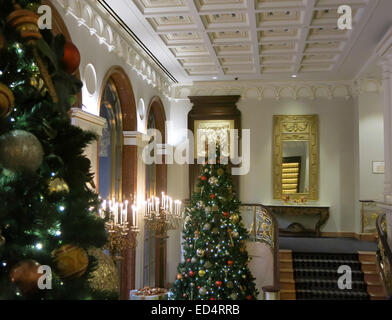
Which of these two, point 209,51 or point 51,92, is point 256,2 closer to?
point 209,51

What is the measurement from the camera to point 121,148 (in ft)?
26.1

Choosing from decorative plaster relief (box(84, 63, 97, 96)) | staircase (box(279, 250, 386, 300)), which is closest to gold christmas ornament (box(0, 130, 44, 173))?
decorative plaster relief (box(84, 63, 97, 96))

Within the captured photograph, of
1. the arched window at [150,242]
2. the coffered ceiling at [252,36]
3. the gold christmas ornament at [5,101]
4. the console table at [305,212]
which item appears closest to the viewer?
the gold christmas ornament at [5,101]

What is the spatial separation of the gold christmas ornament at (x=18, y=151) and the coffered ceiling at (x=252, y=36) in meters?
5.40

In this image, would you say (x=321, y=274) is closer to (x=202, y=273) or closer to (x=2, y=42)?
(x=202, y=273)

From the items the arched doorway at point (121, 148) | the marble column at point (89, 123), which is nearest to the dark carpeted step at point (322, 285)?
the arched doorway at point (121, 148)

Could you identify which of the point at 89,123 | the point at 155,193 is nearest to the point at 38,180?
the point at 89,123

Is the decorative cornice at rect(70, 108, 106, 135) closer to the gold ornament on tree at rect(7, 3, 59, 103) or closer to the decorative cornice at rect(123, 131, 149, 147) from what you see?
the decorative cornice at rect(123, 131, 149, 147)

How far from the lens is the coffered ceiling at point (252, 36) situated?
666 cm

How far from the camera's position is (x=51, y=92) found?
1640mm

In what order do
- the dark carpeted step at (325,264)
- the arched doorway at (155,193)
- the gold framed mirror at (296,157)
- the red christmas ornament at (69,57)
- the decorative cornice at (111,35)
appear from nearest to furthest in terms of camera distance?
the red christmas ornament at (69,57)
the decorative cornice at (111,35)
the dark carpeted step at (325,264)
the arched doorway at (155,193)
the gold framed mirror at (296,157)

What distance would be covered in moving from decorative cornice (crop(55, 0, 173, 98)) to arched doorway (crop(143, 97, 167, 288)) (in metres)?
0.86

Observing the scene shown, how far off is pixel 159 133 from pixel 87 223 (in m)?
9.54

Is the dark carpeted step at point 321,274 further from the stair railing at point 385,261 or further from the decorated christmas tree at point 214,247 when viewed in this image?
the decorated christmas tree at point 214,247
